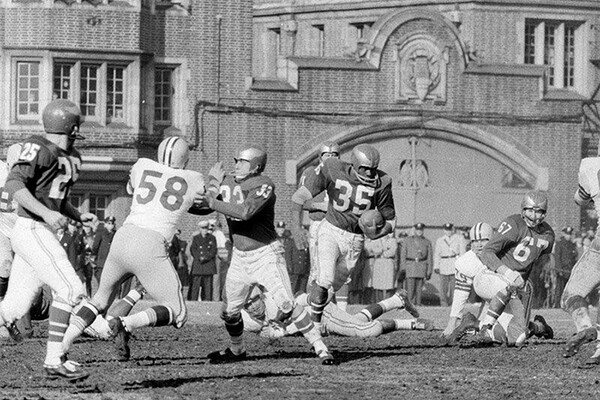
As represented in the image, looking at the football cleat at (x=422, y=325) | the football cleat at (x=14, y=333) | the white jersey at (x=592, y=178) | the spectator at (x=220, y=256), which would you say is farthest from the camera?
the spectator at (x=220, y=256)

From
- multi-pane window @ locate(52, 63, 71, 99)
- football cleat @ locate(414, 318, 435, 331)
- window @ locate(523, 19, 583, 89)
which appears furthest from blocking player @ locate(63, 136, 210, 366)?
window @ locate(523, 19, 583, 89)

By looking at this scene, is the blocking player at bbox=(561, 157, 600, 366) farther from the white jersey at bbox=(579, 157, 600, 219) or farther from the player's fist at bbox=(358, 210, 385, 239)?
the player's fist at bbox=(358, 210, 385, 239)

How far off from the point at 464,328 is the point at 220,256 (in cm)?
1759

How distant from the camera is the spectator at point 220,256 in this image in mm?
35625

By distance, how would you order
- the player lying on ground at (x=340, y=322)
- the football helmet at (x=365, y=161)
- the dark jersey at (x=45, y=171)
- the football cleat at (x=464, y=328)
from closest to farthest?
the dark jersey at (x=45, y=171) < the football helmet at (x=365, y=161) < the player lying on ground at (x=340, y=322) < the football cleat at (x=464, y=328)

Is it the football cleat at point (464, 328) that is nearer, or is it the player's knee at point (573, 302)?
the player's knee at point (573, 302)

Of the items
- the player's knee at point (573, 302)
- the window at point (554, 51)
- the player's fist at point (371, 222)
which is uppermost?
the window at point (554, 51)

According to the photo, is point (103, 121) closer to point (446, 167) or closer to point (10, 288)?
point (446, 167)

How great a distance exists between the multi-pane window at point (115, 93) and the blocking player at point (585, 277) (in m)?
24.7

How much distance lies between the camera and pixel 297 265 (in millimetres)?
35125

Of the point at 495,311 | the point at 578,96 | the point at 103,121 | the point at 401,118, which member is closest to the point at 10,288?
the point at 495,311

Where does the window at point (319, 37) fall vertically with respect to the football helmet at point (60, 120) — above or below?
above

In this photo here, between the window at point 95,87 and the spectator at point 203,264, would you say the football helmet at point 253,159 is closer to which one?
the spectator at point 203,264

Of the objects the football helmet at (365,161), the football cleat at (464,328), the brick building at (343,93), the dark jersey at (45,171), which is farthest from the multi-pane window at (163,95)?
the dark jersey at (45,171)
